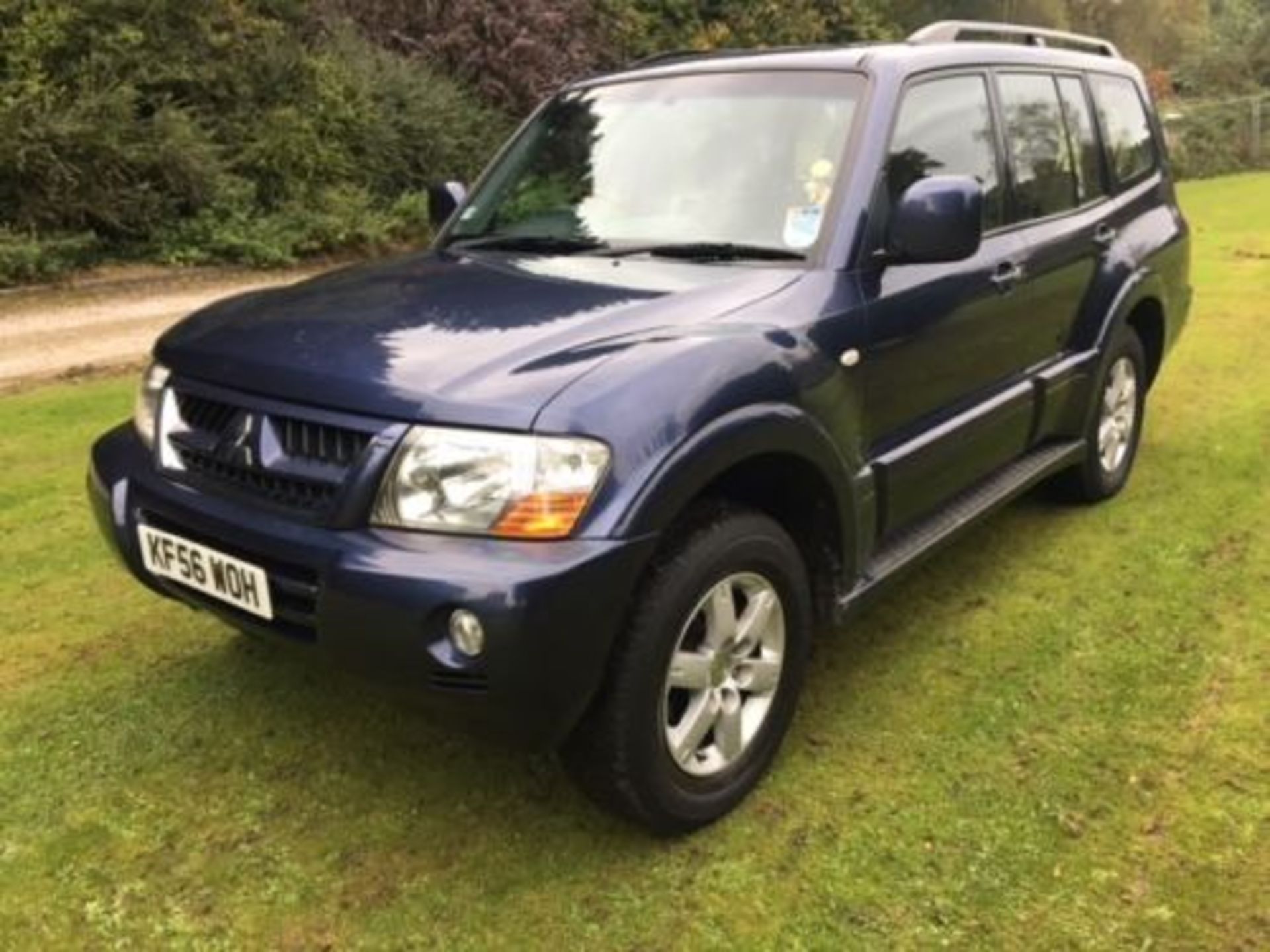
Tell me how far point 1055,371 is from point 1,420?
18.3ft

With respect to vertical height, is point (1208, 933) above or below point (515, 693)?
below

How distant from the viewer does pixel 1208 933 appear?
8.72 feet

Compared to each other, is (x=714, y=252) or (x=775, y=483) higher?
(x=714, y=252)

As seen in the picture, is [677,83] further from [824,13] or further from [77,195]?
[824,13]

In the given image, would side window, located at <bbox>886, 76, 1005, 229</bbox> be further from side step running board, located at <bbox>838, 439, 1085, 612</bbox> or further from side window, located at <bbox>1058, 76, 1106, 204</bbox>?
side step running board, located at <bbox>838, 439, 1085, 612</bbox>

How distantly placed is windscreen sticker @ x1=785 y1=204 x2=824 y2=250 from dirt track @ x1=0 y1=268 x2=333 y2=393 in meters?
6.22

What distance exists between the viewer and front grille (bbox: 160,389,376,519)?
2.72 m

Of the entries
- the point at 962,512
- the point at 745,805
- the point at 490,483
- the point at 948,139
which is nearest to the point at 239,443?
the point at 490,483

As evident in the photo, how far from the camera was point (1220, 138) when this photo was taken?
1051 inches

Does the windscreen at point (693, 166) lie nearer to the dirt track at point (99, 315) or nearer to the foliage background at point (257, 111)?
the dirt track at point (99, 315)

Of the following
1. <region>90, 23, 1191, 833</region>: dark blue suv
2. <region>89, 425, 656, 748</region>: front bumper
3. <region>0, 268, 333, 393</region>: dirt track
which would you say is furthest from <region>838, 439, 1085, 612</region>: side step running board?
<region>0, 268, 333, 393</region>: dirt track

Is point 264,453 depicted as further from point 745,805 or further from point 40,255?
Result: point 40,255

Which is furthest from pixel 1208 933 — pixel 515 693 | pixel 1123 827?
pixel 515 693

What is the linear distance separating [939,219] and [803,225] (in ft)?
1.25
